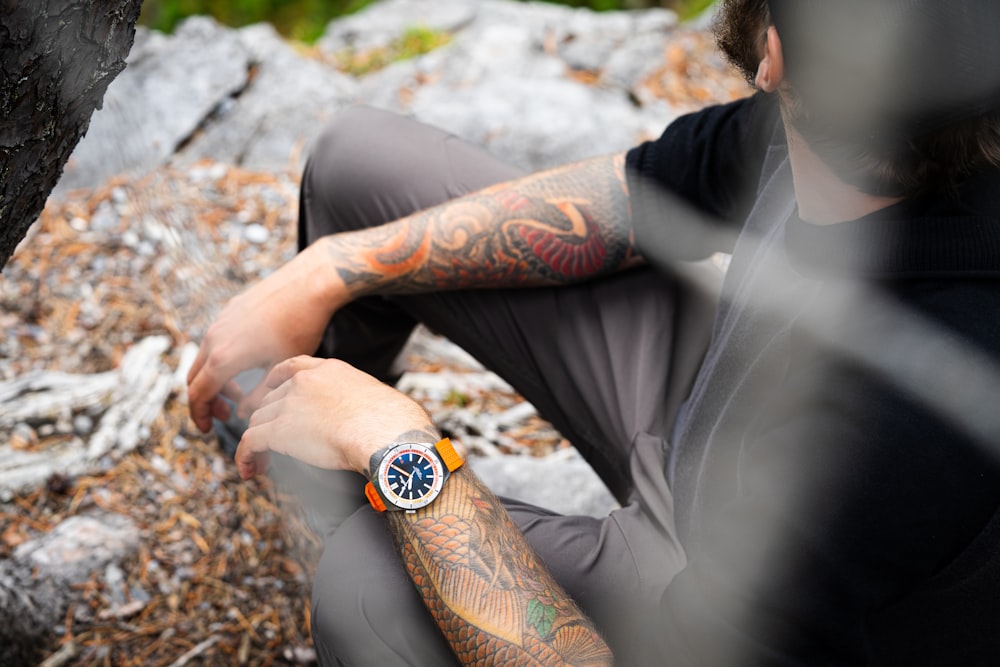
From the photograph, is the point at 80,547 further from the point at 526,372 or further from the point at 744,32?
the point at 744,32

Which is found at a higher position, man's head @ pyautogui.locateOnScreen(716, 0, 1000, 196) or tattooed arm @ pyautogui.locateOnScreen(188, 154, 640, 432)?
man's head @ pyautogui.locateOnScreen(716, 0, 1000, 196)

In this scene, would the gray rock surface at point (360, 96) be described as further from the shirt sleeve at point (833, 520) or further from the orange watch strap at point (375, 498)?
the shirt sleeve at point (833, 520)

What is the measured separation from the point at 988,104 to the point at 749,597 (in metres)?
0.73

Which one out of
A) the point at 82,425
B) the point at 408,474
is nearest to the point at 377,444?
the point at 408,474

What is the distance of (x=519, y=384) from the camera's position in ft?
6.94

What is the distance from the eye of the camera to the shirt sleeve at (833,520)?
1046 mm

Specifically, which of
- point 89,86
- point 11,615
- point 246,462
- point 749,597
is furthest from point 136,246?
point 749,597

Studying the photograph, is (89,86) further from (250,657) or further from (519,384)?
(250,657)

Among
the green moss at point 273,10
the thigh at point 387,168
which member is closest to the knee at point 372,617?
the thigh at point 387,168

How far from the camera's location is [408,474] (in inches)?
56.6

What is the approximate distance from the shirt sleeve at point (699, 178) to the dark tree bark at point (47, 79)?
113cm

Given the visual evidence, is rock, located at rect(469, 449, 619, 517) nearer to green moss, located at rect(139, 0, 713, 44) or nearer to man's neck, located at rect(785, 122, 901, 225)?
man's neck, located at rect(785, 122, 901, 225)

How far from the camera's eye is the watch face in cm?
143

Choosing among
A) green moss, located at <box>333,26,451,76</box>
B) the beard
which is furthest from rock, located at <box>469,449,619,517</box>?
green moss, located at <box>333,26,451,76</box>
